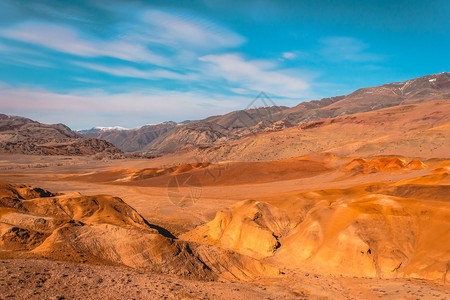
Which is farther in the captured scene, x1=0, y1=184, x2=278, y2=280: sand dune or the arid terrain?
x1=0, y1=184, x2=278, y2=280: sand dune

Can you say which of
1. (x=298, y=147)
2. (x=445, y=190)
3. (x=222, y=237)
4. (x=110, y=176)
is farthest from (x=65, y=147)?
(x=445, y=190)

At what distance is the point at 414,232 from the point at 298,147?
2596 inches

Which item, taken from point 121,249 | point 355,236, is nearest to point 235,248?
point 355,236

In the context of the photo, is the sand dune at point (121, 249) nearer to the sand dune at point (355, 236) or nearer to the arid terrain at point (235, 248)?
the arid terrain at point (235, 248)

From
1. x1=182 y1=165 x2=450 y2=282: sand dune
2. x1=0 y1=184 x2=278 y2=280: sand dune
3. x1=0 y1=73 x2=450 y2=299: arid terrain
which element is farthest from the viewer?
x1=182 y1=165 x2=450 y2=282: sand dune

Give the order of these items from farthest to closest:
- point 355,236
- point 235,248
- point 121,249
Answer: point 235,248 → point 355,236 → point 121,249

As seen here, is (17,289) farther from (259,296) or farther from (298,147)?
(298,147)

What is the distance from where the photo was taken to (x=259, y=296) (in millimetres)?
11484

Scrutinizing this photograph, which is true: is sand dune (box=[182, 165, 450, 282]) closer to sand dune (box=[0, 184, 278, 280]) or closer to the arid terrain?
the arid terrain

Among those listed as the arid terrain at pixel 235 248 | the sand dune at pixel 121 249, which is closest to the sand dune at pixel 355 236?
the arid terrain at pixel 235 248

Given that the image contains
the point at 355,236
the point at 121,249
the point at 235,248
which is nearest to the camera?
the point at 121,249

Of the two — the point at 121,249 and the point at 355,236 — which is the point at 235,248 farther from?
the point at 121,249

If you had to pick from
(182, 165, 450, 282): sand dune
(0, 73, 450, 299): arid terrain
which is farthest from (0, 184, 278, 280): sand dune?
(182, 165, 450, 282): sand dune

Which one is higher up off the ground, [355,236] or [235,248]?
[355,236]
